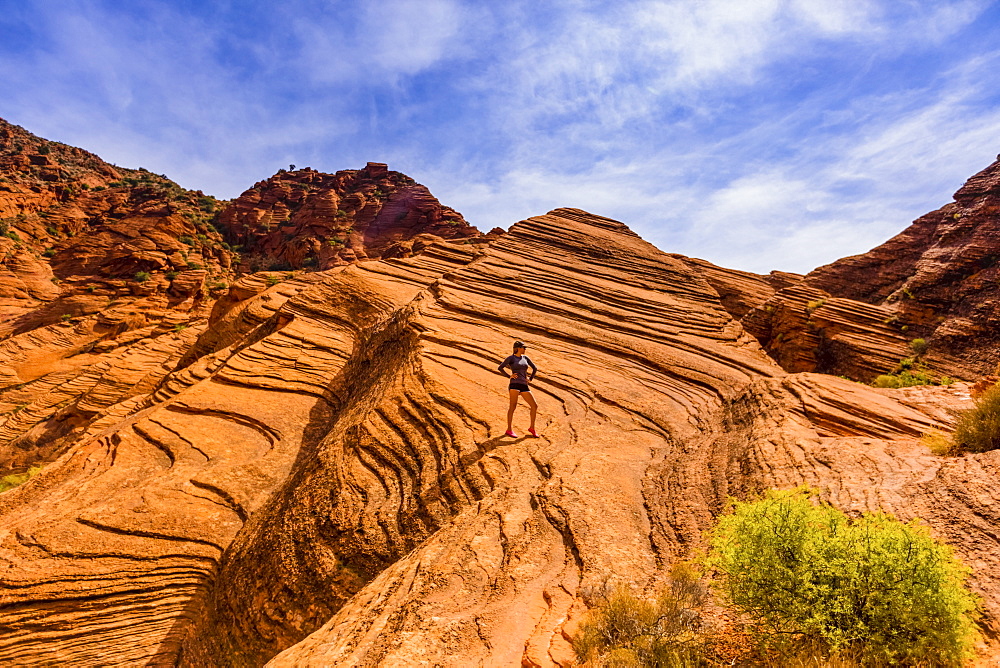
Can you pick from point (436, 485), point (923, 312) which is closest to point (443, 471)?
point (436, 485)

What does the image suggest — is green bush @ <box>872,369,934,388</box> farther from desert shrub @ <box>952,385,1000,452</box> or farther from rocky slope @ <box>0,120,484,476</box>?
rocky slope @ <box>0,120,484,476</box>

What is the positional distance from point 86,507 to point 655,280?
15914mm

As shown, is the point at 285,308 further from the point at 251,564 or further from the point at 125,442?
the point at 251,564

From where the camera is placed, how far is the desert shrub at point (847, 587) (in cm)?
297

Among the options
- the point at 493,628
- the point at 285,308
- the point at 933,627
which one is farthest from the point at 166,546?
the point at 933,627

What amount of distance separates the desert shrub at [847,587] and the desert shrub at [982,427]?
9.29ft

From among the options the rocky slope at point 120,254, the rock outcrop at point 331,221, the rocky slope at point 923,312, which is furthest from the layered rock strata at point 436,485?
the rock outcrop at point 331,221

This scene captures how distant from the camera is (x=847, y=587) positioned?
126 inches

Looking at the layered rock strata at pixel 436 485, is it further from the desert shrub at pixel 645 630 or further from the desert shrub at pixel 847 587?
the desert shrub at pixel 847 587

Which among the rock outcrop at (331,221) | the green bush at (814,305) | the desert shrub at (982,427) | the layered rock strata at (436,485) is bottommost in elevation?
the layered rock strata at (436,485)

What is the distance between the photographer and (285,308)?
1603cm

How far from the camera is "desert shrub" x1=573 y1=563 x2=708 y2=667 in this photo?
328cm

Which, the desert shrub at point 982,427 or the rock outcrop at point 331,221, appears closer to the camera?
the desert shrub at point 982,427

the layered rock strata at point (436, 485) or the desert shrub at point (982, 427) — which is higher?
the desert shrub at point (982, 427)
